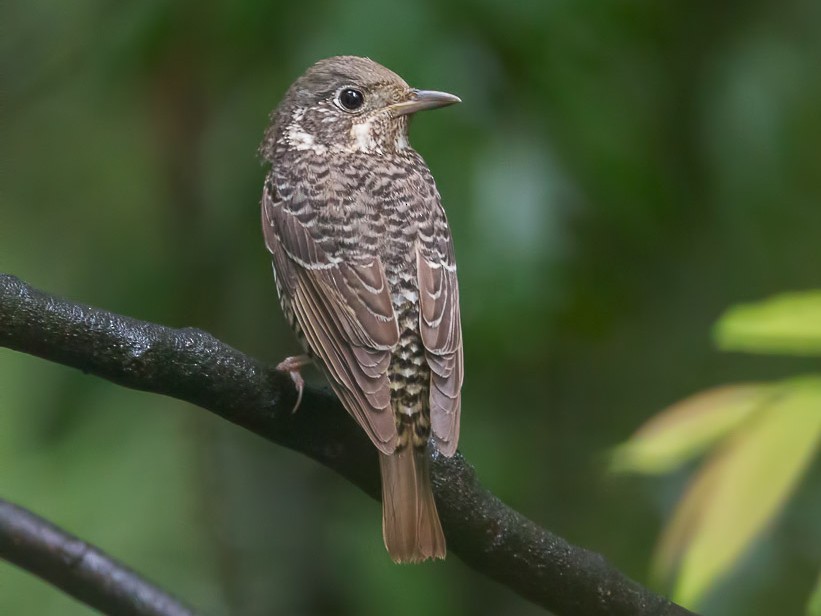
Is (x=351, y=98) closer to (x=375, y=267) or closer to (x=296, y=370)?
(x=375, y=267)

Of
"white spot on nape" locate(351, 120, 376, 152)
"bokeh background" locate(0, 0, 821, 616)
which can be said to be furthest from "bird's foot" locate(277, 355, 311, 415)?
"white spot on nape" locate(351, 120, 376, 152)

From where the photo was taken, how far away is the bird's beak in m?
3.74

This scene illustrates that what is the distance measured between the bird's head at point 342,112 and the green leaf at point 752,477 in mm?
1906

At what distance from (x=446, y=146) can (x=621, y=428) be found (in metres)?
1.87

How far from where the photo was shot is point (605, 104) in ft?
13.5

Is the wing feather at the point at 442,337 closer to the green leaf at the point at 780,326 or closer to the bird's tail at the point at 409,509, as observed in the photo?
the bird's tail at the point at 409,509

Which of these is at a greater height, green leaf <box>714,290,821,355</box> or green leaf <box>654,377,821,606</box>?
green leaf <box>714,290,821,355</box>

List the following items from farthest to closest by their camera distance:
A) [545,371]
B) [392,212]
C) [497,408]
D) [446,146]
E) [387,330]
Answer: [545,371] < [497,408] < [446,146] < [392,212] < [387,330]

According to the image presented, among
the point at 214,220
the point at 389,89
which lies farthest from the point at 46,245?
the point at 389,89

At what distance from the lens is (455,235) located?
3951mm

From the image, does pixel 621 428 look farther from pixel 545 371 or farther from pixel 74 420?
pixel 74 420

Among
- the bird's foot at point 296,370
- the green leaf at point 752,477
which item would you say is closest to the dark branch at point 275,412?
the bird's foot at point 296,370

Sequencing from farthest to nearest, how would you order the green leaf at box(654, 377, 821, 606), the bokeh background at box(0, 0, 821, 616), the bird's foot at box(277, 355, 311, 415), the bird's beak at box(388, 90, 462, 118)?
the bokeh background at box(0, 0, 821, 616)
the bird's beak at box(388, 90, 462, 118)
the bird's foot at box(277, 355, 311, 415)
the green leaf at box(654, 377, 821, 606)

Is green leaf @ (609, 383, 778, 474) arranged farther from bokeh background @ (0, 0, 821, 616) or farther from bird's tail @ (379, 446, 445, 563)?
bokeh background @ (0, 0, 821, 616)
